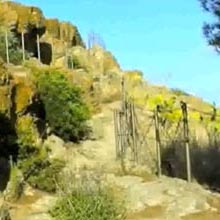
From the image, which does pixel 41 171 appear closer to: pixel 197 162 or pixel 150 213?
pixel 150 213

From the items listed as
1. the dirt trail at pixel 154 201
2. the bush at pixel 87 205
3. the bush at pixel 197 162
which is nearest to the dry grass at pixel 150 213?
the dirt trail at pixel 154 201

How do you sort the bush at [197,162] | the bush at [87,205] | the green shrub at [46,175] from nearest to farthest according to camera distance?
1. the bush at [87,205]
2. the green shrub at [46,175]
3. the bush at [197,162]

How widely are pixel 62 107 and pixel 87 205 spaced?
14.0 m

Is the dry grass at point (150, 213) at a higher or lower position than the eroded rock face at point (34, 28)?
lower

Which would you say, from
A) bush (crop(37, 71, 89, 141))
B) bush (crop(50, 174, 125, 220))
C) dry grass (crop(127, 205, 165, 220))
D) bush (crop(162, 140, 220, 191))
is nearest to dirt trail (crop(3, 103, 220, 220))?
dry grass (crop(127, 205, 165, 220))

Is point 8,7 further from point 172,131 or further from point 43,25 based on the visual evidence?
point 172,131

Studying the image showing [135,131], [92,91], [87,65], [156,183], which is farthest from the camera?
[87,65]

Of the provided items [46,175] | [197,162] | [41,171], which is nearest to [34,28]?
[197,162]

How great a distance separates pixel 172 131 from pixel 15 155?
7.85 m

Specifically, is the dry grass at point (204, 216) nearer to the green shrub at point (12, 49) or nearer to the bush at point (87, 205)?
the bush at point (87, 205)

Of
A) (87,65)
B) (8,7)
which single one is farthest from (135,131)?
(87,65)

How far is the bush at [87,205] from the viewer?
14.3 m

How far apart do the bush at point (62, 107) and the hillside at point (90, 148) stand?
0.04m

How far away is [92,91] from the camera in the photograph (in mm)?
35375
